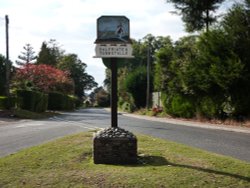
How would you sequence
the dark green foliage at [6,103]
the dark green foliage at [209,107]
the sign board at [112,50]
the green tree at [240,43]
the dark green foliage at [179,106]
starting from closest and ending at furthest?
the sign board at [112,50] < the green tree at [240,43] < the dark green foliage at [209,107] < the dark green foliage at [179,106] < the dark green foliage at [6,103]

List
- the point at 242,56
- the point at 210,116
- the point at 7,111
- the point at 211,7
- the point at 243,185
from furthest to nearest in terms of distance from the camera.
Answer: the point at 7,111 → the point at 211,7 → the point at 210,116 → the point at 242,56 → the point at 243,185

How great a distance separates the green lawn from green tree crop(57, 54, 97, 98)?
99.9 metres

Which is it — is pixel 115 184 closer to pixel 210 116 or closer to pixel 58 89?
pixel 210 116

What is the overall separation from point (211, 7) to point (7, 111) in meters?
17.0

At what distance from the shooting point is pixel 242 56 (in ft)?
92.2

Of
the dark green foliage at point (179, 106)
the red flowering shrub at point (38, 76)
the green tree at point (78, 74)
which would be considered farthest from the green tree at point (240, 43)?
the green tree at point (78, 74)

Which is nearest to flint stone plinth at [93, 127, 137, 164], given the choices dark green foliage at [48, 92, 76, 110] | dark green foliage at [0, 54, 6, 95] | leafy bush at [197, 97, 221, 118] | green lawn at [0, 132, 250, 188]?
green lawn at [0, 132, 250, 188]

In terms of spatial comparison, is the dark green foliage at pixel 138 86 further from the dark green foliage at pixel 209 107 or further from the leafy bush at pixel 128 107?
the dark green foliage at pixel 209 107

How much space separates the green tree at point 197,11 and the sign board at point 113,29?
25926 mm

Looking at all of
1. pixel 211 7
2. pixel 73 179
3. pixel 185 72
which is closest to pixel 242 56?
pixel 185 72

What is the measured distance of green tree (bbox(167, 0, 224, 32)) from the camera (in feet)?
117

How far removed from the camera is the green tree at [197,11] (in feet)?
117

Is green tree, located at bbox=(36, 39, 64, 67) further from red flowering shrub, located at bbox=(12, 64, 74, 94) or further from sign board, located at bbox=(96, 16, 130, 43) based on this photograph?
sign board, located at bbox=(96, 16, 130, 43)

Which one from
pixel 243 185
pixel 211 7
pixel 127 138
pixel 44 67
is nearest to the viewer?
pixel 243 185
